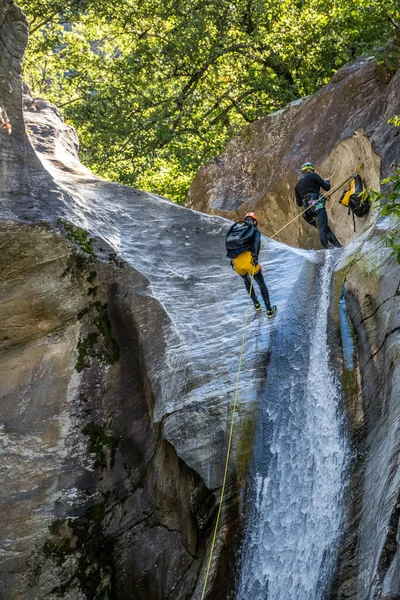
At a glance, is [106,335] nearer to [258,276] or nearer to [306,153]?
[258,276]

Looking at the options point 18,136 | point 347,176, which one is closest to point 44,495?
point 18,136

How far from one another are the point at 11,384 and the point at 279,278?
4780 mm

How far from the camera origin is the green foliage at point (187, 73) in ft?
84.9

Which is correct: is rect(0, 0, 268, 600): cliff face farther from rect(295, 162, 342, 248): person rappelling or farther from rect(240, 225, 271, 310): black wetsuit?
rect(295, 162, 342, 248): person rappelling

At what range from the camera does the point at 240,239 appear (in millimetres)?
12422

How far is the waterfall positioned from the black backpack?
138cm

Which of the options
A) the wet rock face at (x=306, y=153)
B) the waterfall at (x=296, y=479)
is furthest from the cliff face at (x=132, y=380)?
the wet rock face at (x=306, y=153)

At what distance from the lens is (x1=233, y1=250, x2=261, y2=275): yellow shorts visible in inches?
492

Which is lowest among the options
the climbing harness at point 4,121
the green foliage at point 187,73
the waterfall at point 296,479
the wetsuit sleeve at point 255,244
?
the waterfall at point 296,479

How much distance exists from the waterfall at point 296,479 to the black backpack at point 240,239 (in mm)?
1377

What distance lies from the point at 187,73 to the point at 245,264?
1583cm

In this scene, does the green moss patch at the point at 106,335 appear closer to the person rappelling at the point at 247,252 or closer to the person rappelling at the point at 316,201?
the person rappelling at the point at 247,252

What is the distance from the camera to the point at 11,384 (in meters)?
12.7

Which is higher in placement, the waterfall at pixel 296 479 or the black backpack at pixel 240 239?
the black backpack at pixel 240 239
